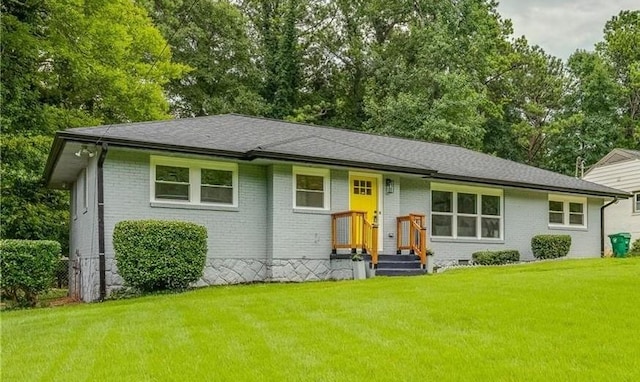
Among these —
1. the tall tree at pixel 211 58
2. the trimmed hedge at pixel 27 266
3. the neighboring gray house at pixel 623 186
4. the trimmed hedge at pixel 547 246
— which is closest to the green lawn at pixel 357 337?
the trimmed hedge at pixel 27 266

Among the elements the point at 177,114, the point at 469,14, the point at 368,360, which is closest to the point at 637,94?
the point at 469,14

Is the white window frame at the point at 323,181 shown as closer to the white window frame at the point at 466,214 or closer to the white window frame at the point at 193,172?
the white window frame at the point at 193,172

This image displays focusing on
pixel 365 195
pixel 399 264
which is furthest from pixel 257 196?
pixel 399 264

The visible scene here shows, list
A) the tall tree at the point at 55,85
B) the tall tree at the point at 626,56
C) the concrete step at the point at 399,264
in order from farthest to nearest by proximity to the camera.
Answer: the tall tree at the point at 626,56 < the tall tree at the point at 55,85 < the concrete step at the point at 399,264

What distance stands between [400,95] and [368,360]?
22.6 metres

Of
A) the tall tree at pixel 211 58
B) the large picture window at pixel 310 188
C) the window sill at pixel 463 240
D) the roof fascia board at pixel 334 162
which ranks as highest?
the tall tree at pixel 211 58

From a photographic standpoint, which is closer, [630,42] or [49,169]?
[49,169]

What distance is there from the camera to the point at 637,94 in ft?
103

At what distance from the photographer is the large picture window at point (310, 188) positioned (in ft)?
42.0

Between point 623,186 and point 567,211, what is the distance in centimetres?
533

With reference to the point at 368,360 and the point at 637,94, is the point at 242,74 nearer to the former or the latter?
the point at 637,94

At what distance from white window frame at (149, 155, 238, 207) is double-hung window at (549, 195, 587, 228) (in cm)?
1027

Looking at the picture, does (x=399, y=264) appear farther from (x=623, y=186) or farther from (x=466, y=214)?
(x=623, y=186)

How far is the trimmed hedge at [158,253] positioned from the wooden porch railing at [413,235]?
5.20m
